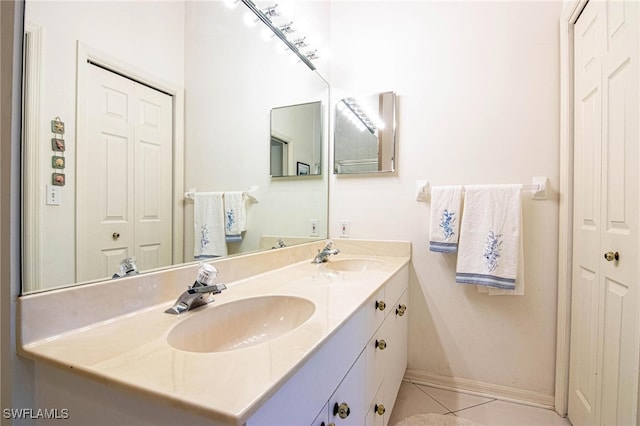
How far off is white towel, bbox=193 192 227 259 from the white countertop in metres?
0.24

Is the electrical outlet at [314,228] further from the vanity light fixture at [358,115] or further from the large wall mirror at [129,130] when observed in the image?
the vanity light fixture at [358,115]

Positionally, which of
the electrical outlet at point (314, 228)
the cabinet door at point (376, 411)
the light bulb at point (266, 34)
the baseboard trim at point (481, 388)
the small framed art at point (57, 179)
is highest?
the light bulb at point (266, 34)

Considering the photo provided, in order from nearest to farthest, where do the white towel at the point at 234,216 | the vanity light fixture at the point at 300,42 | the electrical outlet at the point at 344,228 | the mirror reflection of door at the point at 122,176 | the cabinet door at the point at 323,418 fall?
the cabinet door at the point at 323,418, the mirror reflection of door at the point at 122,176, the white towel at the point at 234,216, the vanity light fixture at the point at 300,42, the electrical outlet at the point at 344,228

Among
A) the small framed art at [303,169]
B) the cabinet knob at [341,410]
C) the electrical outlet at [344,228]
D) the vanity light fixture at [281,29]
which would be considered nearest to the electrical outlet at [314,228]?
the electrical outlet at [344,228]

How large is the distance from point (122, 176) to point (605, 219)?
5.45 ft

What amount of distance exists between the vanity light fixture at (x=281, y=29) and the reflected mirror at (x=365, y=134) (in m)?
0.35

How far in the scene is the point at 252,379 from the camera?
0.46 meters

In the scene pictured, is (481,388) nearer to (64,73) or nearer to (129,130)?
(129,130)

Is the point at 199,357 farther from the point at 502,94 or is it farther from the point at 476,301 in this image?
the point at 502,94

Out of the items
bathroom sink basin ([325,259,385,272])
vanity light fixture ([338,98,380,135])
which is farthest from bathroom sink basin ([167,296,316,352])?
vanity light fixture ([338,98,380,135])

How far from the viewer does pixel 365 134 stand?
1.83 meters

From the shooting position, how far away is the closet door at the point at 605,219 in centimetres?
95

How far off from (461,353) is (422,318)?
0.27m

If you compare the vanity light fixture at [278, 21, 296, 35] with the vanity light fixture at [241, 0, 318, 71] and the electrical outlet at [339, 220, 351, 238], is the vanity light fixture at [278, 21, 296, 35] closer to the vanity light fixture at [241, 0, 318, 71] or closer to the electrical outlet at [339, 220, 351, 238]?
the vanity light fixture at [241, 0, 318, 71]
